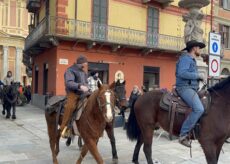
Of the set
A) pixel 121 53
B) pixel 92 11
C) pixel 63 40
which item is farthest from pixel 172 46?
pixel 63 40

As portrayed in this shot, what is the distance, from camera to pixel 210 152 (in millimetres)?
5391

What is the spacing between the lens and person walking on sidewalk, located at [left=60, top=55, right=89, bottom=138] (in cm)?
602

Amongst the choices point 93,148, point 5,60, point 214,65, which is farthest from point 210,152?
point 5,60

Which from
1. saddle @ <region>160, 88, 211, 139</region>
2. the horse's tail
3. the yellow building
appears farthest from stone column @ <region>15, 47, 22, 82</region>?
saddle @ <region>160, 88, 211, 139</region>

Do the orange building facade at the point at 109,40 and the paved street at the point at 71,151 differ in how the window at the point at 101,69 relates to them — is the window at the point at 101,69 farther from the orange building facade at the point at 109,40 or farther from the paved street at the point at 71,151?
the paved street at the point at 71,151

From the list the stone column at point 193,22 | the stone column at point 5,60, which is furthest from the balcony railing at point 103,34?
the stone column at point 5,60

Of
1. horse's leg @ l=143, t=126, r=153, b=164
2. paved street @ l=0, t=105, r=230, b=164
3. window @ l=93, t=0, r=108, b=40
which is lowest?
paved street @ l=0, t=105, r=230, b=164

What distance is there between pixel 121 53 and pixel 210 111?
1539 cm

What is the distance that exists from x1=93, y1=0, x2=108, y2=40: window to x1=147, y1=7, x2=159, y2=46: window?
3.60 meters

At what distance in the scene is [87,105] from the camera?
5.76 meters

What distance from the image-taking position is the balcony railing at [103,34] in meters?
18.2

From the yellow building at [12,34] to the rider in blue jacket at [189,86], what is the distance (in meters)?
45.4

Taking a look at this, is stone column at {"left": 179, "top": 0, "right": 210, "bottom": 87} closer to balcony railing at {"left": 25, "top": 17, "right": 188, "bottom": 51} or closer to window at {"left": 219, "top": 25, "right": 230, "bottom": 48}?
balcony railing at {"left": 25, "top": 17, "right": 188, "bottom": 51}

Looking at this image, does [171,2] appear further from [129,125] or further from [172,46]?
[129,125]
